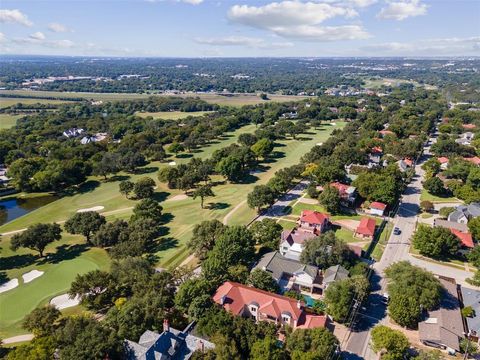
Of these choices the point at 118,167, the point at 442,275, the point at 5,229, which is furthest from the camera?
the point at 118,167

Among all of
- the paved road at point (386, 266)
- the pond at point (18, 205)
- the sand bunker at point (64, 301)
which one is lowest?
the pond at point (18, 205)

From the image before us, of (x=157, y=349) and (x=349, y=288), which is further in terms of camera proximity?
(x=349, y=288)

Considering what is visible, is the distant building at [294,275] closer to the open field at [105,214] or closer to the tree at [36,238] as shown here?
the open field at [105,214]

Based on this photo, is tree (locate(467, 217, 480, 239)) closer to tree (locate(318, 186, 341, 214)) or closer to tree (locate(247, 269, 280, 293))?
tree (locate(318, 186, 341, 214))

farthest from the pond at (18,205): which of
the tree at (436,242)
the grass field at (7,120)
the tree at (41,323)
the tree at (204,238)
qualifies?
the grass field at (7,120)

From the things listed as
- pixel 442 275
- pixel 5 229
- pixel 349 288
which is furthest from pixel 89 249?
pixel 442 275

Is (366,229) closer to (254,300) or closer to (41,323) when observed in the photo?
(254,300)

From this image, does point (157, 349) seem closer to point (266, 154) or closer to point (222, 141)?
point (266, 154)
